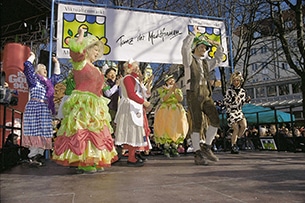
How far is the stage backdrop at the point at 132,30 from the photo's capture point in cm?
633

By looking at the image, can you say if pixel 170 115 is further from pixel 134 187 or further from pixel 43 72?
pixel 134 187

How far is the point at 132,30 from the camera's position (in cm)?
687

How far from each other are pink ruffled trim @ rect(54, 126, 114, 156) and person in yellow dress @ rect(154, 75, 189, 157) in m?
2.45

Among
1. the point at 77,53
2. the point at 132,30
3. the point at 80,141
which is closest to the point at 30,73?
the point at 77,53

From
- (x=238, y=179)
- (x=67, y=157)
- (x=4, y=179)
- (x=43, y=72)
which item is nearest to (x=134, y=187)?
(x=238, y=179)

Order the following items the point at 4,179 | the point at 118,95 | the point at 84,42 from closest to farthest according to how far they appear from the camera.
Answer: the point at 4,179 < the point at 84,42 < the point at 118,95

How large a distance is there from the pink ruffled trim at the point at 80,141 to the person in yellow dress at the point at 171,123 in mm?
2448

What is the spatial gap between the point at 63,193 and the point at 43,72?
2819 mm

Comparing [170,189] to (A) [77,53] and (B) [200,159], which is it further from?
(A) [77,53]

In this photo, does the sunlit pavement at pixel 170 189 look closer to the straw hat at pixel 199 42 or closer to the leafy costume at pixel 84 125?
the leafy costume at pixel 84 125

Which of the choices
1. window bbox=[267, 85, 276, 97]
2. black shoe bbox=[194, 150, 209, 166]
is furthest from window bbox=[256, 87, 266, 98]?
black shoe bbox=[194, 150, 209, 166]

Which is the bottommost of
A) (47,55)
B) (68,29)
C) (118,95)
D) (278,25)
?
(118,95)

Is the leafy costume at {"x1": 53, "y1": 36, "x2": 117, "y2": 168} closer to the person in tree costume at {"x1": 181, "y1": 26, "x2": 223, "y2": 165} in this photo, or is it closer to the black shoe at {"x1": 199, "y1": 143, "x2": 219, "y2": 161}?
the person in tree costume at {"x1": 181, "y1": 26, "x2": 223, "y2": 165}

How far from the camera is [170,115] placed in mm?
5902
